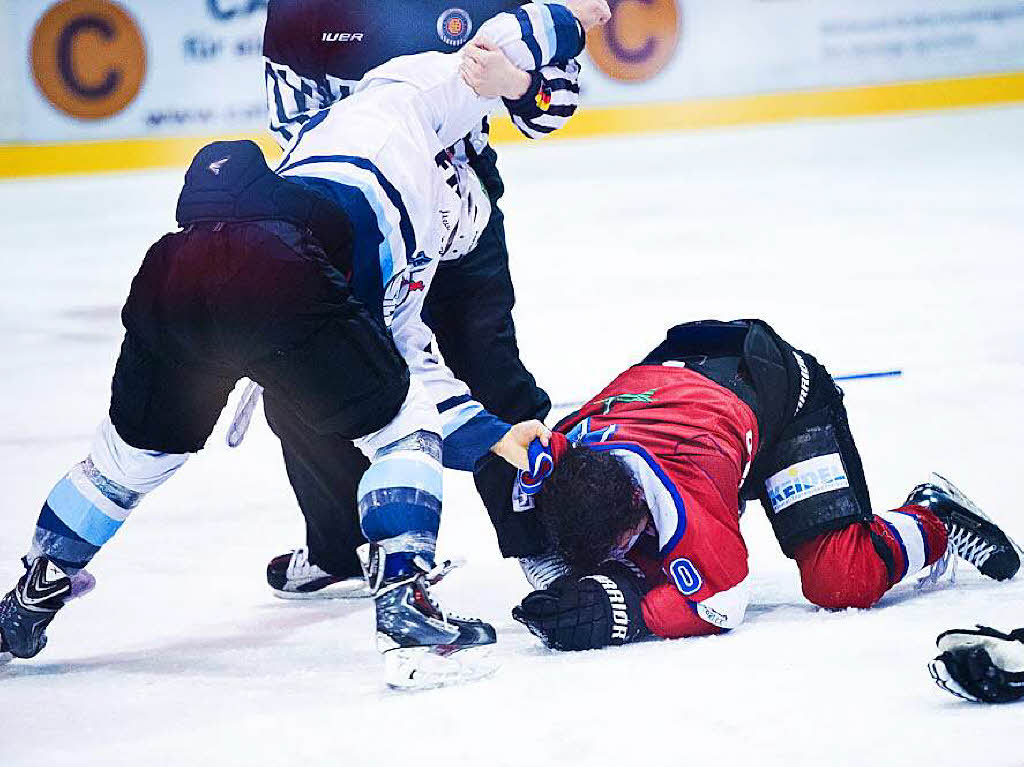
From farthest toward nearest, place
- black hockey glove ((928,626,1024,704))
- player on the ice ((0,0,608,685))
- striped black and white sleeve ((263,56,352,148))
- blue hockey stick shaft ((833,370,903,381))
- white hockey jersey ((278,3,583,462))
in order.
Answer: blue hockey stick shaft ((833,370,903,381))
striped black and white sleeve ((263,56,352,148))
white hockey jersey ((278,3,583,462))
player on the ice ((0,0,608,685))
black hockey glove ((928,626,1024,704))

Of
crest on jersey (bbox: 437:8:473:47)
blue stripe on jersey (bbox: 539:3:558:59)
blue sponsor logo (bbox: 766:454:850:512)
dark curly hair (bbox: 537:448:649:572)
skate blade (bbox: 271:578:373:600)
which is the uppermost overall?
blue stripe on jersey (bbox: 539:3:558:59)

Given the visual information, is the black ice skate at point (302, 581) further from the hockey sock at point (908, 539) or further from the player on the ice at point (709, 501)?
the hockey sock at point (908, 539)

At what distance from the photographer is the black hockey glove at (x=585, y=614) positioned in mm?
2182

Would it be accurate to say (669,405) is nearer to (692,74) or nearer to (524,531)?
(524,531)

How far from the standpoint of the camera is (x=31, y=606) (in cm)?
221

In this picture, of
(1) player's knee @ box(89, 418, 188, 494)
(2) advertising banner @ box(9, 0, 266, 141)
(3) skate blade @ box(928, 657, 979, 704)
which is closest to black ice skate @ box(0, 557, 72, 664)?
(1) player's knee @ box(89, 418, 188, 494)

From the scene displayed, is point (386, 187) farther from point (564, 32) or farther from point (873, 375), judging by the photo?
point (873, 375)

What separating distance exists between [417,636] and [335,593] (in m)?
0.72

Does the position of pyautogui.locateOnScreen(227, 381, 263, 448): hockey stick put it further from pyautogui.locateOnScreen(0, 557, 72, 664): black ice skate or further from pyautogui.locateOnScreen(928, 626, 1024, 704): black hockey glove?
pyautogui.locateOnScreen(928, 626, 1024, 704): black hockey glove

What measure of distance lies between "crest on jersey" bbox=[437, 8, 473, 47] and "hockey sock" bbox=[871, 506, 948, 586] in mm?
1013

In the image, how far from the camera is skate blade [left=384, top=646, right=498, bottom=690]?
2004 mm

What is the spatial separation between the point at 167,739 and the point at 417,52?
1281 mm

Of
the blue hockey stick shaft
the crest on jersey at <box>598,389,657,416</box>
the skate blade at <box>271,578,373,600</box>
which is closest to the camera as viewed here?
the crest on jersey at <box>598,389,657,416</box>

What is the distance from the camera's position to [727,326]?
2.56 meters
